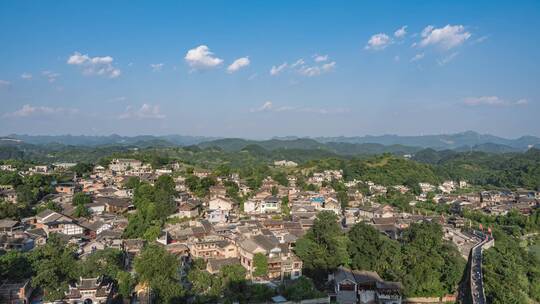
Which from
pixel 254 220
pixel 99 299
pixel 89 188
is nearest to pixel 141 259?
pixel 99 299

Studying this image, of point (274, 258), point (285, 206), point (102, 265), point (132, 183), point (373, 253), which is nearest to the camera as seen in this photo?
point (102, 265)

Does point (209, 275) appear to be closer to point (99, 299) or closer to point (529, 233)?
point (99, 299)

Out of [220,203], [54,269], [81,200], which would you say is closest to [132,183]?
[81,200]

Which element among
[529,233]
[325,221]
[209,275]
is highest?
[325,221]

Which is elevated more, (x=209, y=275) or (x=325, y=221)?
(x=325, y=221)

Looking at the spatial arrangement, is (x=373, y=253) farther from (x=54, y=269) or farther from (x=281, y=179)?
(x=281, y=179)

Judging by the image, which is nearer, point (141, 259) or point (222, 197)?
point (141, 259)

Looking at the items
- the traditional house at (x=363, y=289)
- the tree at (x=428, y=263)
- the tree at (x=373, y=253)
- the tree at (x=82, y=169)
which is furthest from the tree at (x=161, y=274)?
the tree at (x=82, y=169)

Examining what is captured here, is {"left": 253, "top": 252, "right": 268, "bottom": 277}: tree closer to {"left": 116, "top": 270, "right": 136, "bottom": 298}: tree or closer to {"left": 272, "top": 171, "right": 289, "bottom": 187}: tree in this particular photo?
{"left": 116, "top": 270, "right": 136, "bottom": 298}: tree

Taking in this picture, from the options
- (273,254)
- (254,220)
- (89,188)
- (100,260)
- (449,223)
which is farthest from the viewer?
(89,188)
